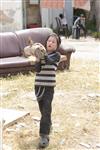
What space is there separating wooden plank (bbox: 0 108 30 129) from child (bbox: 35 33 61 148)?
715 millimetres

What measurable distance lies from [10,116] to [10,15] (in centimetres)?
1503

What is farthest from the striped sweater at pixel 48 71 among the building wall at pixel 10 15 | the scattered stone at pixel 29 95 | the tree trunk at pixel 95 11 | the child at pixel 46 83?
the tree trunk at pixel 95 11

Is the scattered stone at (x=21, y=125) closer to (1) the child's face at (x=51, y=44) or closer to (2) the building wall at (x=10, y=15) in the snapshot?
(1) the child's face at (x=51, y=44)

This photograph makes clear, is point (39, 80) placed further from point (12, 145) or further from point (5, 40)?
point (5, 40)

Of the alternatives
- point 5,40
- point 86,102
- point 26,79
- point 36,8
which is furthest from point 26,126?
point 36,8

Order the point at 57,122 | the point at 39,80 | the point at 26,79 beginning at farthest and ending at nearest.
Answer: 1. the point at 26,79
2. the point at 57,122
3. the point at 39,80

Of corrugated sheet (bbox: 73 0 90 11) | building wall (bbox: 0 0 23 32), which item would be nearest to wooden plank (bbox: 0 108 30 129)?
building wall (bbox: 0 0 23 32)

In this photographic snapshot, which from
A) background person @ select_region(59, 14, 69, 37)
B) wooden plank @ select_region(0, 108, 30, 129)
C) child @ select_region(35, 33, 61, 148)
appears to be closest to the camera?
child @ select_region(35, 33, 61, 148)

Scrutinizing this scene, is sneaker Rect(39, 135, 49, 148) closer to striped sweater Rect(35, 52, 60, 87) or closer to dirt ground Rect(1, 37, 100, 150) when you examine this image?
dirt ground Rect(1, 37, 100, 150)

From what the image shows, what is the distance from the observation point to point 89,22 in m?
24.6

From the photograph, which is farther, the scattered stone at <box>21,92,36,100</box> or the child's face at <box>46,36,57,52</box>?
the scattered stone at <box>21,92,36,100</box>

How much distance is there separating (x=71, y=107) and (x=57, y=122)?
87 centimetres

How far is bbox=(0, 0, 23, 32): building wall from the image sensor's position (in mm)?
21188

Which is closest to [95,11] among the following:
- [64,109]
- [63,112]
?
[64,109]
